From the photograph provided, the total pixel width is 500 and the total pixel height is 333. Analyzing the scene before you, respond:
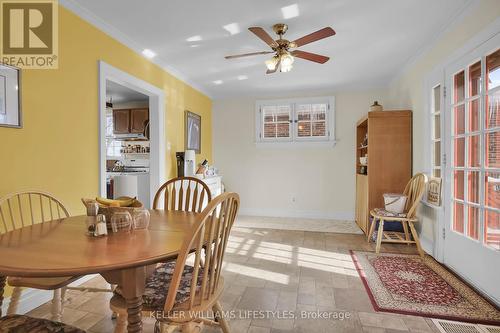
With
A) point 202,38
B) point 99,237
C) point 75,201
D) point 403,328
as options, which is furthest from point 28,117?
point 403,328

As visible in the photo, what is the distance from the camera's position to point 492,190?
204cm

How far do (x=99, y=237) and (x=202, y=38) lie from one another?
237 centimetres

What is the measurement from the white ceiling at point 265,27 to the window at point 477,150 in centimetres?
66

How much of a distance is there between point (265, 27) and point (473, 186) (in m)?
2.38

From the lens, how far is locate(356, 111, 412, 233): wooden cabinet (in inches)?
140

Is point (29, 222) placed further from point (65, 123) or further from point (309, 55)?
point (309, 55)

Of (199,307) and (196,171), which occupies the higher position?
(196,171)

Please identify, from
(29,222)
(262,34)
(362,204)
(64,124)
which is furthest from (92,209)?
(362,204)

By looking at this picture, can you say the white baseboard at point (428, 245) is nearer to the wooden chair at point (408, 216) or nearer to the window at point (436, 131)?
the wooden chair at point (408, 216)

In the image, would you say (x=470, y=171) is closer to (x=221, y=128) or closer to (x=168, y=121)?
(x=168, y=121)

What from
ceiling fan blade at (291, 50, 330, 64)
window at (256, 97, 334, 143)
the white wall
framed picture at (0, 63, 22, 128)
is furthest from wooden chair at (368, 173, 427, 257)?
framed picture at (0, 63, 22, 128)

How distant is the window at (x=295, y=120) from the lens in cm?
493

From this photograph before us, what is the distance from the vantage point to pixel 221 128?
17.9ft

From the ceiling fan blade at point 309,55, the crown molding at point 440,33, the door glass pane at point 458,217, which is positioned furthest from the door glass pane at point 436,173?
the ceiling fan blade at point 309,55
